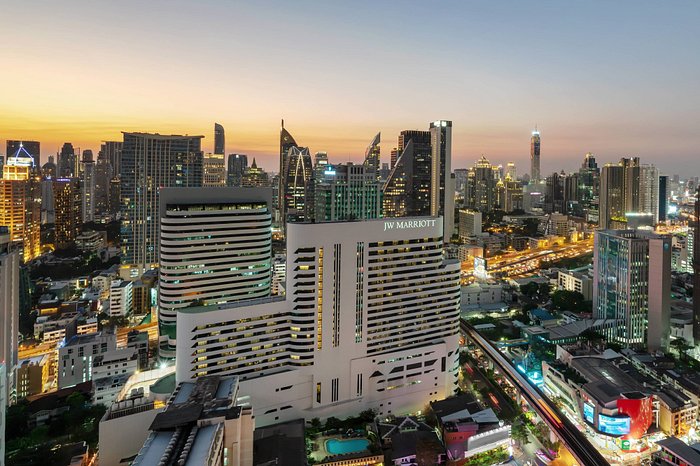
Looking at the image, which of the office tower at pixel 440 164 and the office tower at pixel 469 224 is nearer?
the office tower at pixel 440 164

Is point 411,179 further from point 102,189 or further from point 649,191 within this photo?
point 102,189

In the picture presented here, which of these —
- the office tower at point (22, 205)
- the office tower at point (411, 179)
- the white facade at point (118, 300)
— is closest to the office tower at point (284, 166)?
the office tower at point (411, 179)

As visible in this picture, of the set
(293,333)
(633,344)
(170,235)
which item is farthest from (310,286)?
(633,344)

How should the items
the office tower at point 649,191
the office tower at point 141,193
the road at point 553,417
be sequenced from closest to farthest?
the road at point 553,417
the office tower at point 141,193
the office tower at point 649,191

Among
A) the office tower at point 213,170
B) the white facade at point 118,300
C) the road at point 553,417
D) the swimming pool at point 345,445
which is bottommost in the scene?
the swimming pool at point 345,445

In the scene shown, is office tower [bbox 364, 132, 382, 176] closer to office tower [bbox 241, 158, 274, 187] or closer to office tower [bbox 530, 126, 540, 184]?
office tower [bbox 241, 158, 274, 187]

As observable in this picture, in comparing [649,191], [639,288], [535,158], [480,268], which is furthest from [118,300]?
[535,158]

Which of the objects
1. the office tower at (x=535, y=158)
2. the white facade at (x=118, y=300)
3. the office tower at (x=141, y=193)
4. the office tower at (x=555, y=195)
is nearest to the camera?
the white facade at (x=118, y=300)

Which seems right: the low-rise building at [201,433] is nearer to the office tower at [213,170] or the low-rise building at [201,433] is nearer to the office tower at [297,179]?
the office tower at [297,179]
